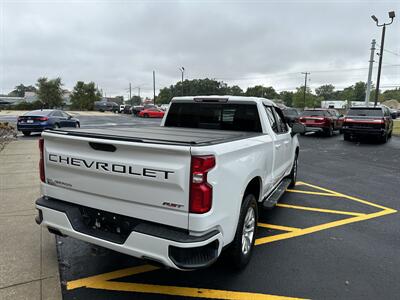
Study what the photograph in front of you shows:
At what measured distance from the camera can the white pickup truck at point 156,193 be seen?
8.25 feet

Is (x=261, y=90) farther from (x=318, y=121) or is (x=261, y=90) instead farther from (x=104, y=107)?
(x=318, y=121)

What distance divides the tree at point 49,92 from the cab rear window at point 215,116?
65078mm

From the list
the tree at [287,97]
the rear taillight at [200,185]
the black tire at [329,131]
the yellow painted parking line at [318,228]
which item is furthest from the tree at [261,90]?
the rear taillight at [200,185]

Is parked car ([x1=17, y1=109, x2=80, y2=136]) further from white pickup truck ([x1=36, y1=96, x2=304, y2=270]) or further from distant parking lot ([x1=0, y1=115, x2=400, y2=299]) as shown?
white pickup truck ([x1=36, y1=96, x2=304, y2=270])

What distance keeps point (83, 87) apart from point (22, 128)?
53842 millimetres

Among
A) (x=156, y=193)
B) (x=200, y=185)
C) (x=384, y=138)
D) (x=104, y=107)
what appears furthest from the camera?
(x=104, y=107)

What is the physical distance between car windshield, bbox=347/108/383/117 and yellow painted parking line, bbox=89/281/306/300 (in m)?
15.4

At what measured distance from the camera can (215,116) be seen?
5086 mm

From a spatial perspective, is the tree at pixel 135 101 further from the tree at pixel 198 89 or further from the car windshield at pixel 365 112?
the car windshield at pixel 365 112

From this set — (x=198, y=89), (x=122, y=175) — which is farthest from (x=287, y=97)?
(x=122, y=175)

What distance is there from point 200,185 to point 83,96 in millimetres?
68116

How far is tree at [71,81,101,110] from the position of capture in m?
65.2

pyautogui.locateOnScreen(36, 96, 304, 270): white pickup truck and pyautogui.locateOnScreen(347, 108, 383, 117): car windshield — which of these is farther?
pyautogui.locateOnScreen(347, 108, 383, 117): car windshield

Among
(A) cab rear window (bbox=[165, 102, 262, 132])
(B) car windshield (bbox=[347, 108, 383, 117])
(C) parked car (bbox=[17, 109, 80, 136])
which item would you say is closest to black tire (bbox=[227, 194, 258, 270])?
(A) cab rear window (bbox=[165, 102, 262, 132])
